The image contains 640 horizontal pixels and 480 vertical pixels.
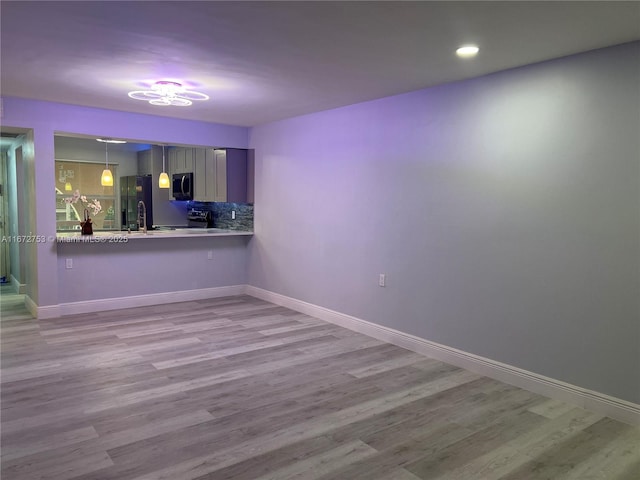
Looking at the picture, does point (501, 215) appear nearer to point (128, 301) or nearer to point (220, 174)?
point (220, 174)

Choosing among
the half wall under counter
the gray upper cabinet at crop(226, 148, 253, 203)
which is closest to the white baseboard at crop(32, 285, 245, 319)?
the half wall under counter

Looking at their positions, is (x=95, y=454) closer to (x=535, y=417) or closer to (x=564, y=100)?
(x=535, y=417)

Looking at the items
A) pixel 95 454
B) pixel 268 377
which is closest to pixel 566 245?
pixel 268 377

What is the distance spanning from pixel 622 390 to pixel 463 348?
120cm

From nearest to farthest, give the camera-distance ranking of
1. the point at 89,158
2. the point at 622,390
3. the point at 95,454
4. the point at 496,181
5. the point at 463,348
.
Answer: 1. the point at 95,454
2. the point at 622,390
3. the point at 496,181
4. the point at 463,348
5. the point at 89,158

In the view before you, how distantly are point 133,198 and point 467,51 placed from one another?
7.18 metres

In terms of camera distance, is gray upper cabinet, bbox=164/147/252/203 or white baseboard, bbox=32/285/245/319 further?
gray upper cabinet, bbox=164/147/252/203

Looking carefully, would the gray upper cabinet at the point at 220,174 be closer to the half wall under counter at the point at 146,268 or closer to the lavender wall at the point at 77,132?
the lavender wall at the point at 77,132

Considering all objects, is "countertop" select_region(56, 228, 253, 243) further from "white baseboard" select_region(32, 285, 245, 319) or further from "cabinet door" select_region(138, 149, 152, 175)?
"cabinet door" select_region(138, 149, 152, 175)

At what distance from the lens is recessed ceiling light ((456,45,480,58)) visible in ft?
9.80

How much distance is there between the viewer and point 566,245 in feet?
10.7

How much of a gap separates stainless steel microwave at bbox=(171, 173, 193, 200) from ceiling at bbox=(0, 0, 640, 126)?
317 centimetres

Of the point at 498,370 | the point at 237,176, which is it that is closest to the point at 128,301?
the point at 237,176

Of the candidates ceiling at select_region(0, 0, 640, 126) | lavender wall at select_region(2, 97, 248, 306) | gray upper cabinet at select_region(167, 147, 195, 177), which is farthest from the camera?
gray upper cabinet at select_region(167, 147, 195, 177)
